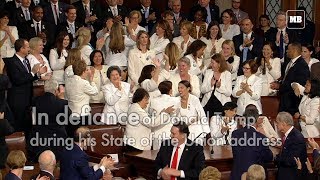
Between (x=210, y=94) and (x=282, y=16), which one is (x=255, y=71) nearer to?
(x=210, y=94)

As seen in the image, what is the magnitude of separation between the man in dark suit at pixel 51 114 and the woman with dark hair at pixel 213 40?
3.37 metres

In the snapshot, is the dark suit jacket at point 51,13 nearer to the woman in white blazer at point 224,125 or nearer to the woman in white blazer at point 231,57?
the woman in white blazer at point 231,57

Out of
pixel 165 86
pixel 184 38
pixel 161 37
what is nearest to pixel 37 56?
pixel 161 37

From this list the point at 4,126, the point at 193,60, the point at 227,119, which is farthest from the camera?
the point at 193,60

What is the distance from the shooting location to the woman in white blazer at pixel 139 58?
13.9 m

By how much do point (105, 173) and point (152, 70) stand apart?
281cm

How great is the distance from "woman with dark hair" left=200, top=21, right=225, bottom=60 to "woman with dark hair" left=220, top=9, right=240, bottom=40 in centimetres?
57

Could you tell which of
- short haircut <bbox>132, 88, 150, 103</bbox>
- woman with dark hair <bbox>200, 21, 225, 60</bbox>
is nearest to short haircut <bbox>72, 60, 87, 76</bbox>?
short haircut <bbox>132, 88, 150, 103</bbox>

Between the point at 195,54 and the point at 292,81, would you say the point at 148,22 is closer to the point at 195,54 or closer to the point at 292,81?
the point at 195,54

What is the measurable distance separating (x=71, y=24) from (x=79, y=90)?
2.11 metres

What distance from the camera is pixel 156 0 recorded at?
17688 mm

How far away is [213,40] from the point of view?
1495cm

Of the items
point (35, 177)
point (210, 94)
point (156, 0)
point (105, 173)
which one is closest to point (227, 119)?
point (210, 94)

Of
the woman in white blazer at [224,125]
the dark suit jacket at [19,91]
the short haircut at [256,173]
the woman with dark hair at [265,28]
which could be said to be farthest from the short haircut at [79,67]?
the short haircut at [256,173]
